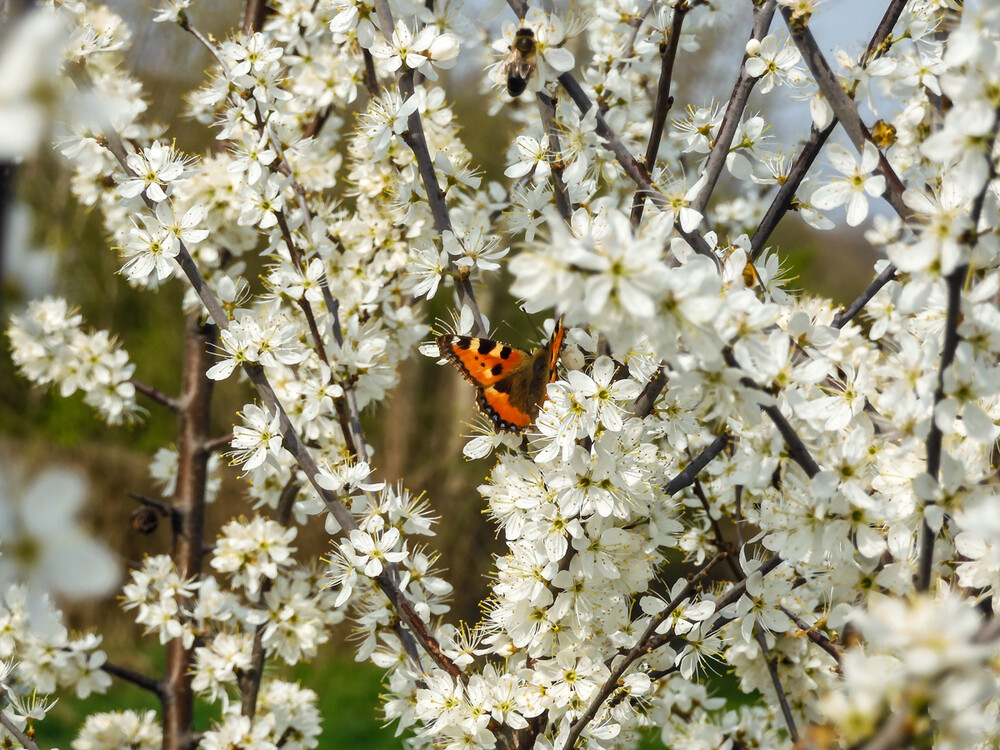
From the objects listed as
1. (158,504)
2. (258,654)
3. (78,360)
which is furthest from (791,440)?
(78,360)

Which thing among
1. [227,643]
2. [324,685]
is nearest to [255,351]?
[227,643]

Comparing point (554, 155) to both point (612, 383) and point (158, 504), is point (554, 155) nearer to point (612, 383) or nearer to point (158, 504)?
point (612, 383)

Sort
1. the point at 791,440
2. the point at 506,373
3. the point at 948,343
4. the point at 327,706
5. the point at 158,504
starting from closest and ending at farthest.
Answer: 1. the point at 948,343
2. the point at 791,440
3. the point at 506,373
4. the point at 158,504
5. the point at 327,706

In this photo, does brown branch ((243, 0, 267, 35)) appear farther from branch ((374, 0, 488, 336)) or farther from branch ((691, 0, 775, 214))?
branch ((691, 0, 775, 214))

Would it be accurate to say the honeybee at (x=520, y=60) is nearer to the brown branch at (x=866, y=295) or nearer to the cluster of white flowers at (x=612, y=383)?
the cluster of white flowers at (x=612, y=383)

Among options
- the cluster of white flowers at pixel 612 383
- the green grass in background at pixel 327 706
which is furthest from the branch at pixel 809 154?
the green grass in background at pixel 327 706

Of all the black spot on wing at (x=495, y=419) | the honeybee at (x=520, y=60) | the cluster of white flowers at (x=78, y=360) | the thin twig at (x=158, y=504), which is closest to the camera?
the honeybee at (x=520, y=60)
